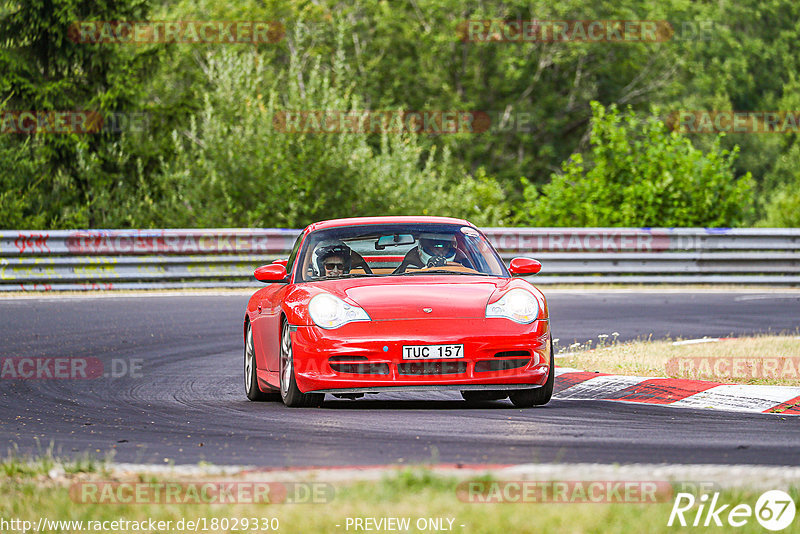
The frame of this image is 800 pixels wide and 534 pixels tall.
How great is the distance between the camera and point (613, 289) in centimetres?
2350

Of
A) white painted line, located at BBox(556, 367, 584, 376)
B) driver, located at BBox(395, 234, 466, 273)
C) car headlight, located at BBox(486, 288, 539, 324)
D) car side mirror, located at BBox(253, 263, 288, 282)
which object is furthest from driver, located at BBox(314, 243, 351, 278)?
white painted line, located at BBox(556, 367, 584, 376)

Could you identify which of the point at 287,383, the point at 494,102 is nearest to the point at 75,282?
the point at 287,383

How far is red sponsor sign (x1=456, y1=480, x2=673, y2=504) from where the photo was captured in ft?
17.5

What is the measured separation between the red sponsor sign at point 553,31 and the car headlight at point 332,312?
41.8m

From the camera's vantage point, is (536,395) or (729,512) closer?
(729,512)

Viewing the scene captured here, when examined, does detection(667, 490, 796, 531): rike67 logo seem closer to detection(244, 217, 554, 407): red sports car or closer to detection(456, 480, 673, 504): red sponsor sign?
detection(456, 480, 673, 504): red sponsor sign

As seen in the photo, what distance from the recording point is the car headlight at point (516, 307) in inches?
351

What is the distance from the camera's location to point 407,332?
8.73 metres

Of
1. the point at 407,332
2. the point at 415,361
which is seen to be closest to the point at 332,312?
the point at 407,332

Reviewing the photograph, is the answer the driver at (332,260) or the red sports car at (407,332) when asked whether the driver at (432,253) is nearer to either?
the red sports car at (407,332)

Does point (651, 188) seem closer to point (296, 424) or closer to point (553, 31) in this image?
point (296, 424)

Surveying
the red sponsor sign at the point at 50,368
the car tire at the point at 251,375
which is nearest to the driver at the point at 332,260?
the car tire at the point at 251,375

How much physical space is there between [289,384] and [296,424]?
0.99 metres

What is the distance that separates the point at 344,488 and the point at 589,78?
5068 centimetres
